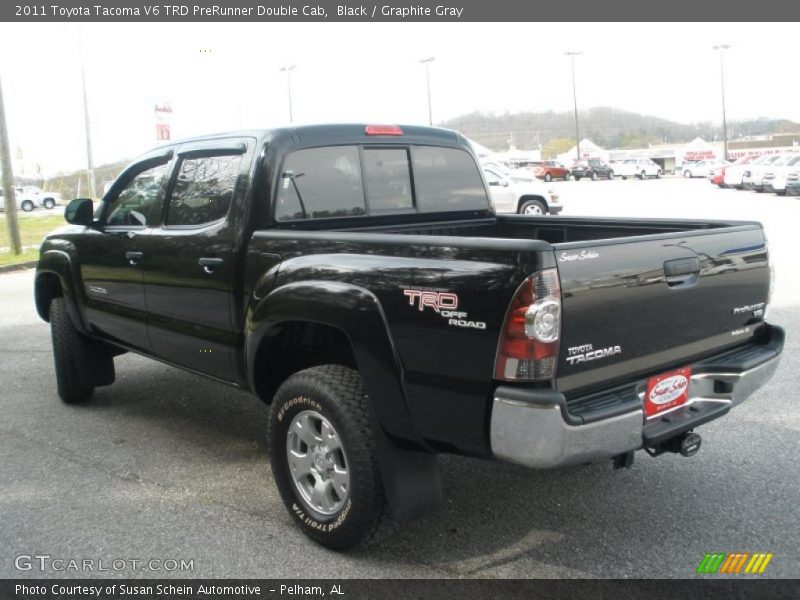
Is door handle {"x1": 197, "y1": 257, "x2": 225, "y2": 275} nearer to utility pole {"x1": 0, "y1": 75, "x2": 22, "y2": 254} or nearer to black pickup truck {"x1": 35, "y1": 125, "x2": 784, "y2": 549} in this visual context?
black pickup truck {"x1": 35, "y1": 125, "x2": 784, "y2": 549}

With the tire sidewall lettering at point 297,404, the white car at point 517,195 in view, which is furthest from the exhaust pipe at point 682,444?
the white car at point 517,195

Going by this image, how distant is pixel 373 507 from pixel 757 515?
75.1 inches

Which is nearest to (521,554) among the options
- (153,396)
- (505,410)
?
(505,410)

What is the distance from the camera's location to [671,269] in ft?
10.4

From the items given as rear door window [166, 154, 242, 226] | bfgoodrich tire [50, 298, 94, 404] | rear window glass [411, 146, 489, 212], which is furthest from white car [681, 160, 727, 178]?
rear door window [166, 154, 242, 226]

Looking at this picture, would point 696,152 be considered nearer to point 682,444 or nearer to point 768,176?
point 768,176

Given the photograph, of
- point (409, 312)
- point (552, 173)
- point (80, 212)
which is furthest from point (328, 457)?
point (552, 173)

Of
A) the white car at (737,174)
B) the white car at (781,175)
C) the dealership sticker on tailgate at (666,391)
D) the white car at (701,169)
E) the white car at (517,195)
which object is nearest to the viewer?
the dealership sticker on tailgate at (666,391)

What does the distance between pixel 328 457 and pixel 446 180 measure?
213 centimetres

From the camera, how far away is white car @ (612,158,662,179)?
2394 inches

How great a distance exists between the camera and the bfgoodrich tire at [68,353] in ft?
18.7

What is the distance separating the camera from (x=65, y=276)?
5.63m

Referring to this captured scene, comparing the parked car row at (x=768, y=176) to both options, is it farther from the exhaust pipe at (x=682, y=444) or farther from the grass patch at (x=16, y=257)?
the exhaust pipe at (x=682, y=444)

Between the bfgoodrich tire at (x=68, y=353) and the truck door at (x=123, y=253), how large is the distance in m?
0.36
